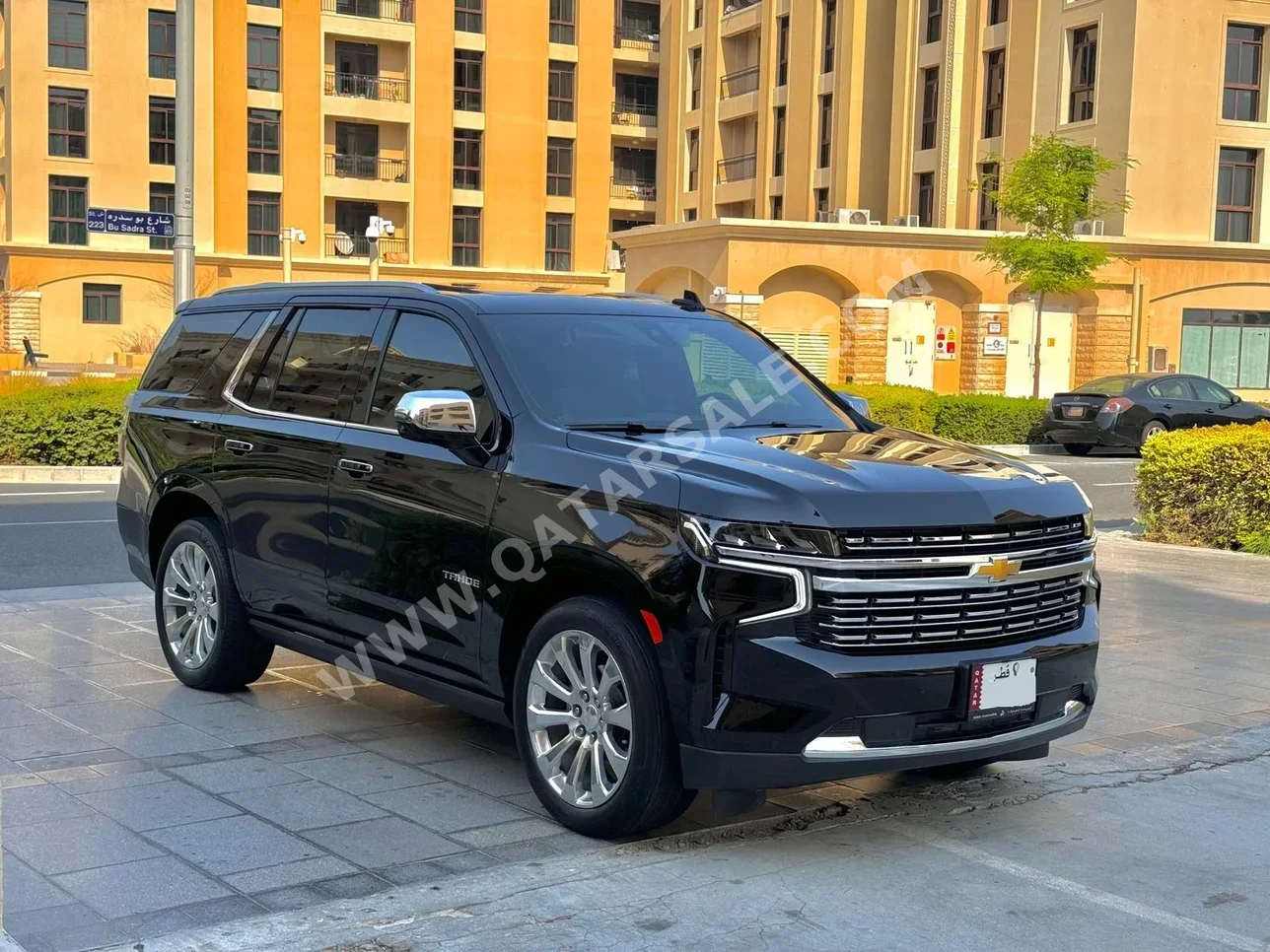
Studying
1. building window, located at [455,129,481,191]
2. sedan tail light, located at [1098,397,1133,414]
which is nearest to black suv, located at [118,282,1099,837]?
sedan tail light, located at [1098,397,1133,414]

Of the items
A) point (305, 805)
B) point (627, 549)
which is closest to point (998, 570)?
point (627, 549)

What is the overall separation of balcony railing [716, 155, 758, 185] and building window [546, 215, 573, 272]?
9.19 metres

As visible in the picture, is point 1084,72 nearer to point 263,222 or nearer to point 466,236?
point 466,236

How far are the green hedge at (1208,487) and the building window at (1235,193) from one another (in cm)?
3130

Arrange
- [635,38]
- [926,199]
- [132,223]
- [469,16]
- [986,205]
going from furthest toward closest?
1. [635,38]
2. [469,16]
3. [926,199]
4. [986,205]
5. [132,223]

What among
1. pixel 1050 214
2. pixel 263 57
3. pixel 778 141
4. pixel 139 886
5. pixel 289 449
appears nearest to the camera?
pixel 139 886

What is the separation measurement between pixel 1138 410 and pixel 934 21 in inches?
914

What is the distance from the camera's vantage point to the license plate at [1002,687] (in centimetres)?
506

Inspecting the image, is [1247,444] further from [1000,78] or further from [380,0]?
[380,0]

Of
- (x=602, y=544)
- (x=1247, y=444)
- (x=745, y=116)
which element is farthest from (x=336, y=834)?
(x=745, y=116)

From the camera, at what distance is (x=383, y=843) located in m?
5.25

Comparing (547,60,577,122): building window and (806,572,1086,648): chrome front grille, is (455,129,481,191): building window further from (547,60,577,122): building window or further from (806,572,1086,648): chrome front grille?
(806,572,1086,648): chrome front grille

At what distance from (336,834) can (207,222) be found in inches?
2153

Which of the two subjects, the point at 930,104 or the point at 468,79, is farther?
the point at 468,79
